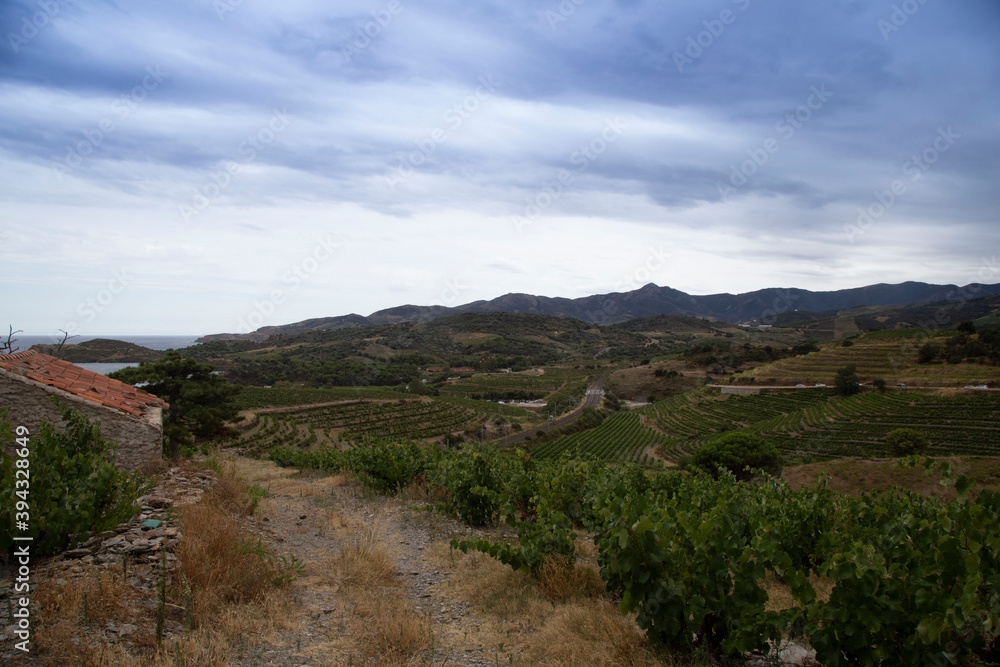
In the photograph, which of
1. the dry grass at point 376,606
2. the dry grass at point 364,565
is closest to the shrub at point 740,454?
the dry grass at point 364,565

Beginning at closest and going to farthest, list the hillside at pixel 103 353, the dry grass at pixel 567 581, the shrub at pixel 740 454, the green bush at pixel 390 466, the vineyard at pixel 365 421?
the dry grass at pixel 567 581 → the green bush at pixel 390 466 → the shrub at pixel 740 454 → the hillside at pixel 103 353 → the vineyard at pixel 365 421

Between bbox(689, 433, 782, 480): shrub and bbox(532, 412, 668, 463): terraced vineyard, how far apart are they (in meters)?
11.2

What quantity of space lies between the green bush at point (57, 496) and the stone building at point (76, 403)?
2.36 m

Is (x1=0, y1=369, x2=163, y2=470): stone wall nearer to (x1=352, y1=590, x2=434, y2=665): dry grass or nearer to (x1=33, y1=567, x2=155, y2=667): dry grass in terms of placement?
(x1=33, y1=567, x2=155, y2=667): dry grass

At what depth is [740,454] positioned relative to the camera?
35.0 m

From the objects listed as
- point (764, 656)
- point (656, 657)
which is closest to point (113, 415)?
point (656, 657)

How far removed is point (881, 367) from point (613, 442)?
43918mm

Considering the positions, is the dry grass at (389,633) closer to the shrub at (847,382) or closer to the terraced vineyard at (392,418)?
the terraced vineyard at (392,418)

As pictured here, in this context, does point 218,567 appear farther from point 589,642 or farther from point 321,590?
point 589,642

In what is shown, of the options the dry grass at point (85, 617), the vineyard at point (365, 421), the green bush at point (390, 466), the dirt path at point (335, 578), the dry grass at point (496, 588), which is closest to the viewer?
the dry grass at point (85, 617)

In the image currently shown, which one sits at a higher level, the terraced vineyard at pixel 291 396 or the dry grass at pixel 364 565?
the dry grass at pixel 364 565

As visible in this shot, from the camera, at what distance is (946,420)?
45.4 metres

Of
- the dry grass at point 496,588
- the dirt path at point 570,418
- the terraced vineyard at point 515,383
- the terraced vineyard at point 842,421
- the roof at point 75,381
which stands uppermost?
the roof at point 75,381

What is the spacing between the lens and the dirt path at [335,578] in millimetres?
3516
